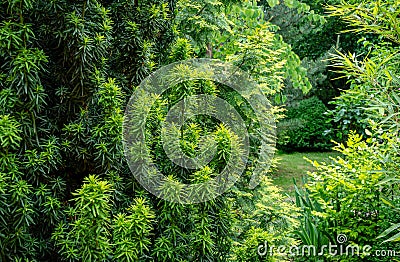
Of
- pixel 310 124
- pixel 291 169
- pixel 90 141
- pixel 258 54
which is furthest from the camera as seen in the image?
pixel 310 124

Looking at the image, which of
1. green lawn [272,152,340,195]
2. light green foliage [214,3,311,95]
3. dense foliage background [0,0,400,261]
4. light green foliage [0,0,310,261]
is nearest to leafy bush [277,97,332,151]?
green lawn [272,152,340,195]

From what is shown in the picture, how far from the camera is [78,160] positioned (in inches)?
60.4

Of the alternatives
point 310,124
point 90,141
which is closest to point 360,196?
point 90,141

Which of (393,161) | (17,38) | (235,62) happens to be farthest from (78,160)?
(393,161)

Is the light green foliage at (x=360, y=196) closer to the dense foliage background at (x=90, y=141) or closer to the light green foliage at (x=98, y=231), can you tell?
the dense foliage background at (x=90, y=141)

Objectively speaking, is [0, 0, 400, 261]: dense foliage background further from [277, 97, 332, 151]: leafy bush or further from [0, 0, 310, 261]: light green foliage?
[277, 97, 332, 151]: leafy bush

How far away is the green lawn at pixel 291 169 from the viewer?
22.0 feet

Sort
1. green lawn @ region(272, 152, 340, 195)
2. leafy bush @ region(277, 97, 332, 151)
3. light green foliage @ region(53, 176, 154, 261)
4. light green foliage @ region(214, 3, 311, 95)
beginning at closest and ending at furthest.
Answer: light green foliage @ region(53, 176, 154, 261), light green foliage @ region(214, 3, 311, 95), green lawn @ region(272, 152, 340, 195), leafy bush @ region(277, 97, 332, 151)

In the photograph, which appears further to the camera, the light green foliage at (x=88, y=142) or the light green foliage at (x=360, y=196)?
the light green foliage at (x=360, y=196)

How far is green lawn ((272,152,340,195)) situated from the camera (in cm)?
670

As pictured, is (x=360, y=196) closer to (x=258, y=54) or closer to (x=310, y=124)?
(x=258, y=54)

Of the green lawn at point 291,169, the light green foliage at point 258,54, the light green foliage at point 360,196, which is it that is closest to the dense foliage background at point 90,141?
the light green foliage at point 258,54

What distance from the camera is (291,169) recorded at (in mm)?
7609

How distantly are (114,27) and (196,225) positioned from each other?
904mm
